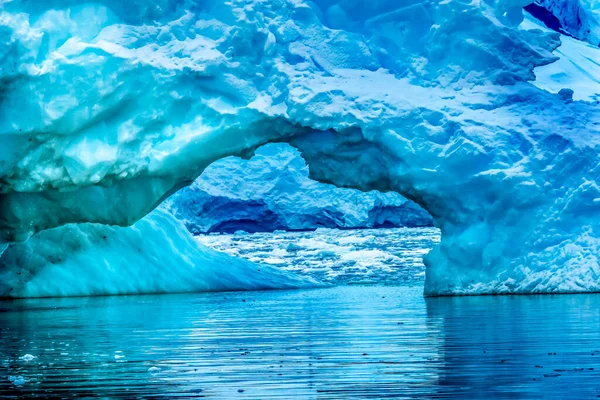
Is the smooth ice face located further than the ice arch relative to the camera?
Yes

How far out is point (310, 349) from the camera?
757cm

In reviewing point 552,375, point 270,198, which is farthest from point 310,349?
point 270,198

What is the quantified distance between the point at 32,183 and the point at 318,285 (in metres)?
5.42

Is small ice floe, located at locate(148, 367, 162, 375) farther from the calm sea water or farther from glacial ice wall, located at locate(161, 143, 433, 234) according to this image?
glacial ice wall, located at locate(161, 143, 433, 234)

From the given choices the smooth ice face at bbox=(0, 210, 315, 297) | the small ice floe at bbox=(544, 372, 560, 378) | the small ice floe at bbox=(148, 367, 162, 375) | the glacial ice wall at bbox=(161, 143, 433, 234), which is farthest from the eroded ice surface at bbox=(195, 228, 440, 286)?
the small ice floe at bbox=(544, 372, 560, 378)

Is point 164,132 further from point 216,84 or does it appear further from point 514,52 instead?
point 514,52

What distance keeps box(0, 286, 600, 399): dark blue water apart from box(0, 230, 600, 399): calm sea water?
1cm

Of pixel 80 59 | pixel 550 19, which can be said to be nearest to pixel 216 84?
pixel 80 59

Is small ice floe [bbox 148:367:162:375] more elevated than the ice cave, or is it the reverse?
the ice cave

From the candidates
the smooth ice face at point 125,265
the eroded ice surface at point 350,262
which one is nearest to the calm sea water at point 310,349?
the smooth ice face at point 125,265

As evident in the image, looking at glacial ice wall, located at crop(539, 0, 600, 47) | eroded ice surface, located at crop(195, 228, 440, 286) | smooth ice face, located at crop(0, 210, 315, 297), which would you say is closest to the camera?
smooth ice face, located at crop(0, 210, 315, 297)

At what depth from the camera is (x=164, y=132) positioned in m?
14.1

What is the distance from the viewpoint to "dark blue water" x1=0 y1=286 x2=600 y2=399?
5.60m

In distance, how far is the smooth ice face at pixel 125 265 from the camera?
54.2 ft
